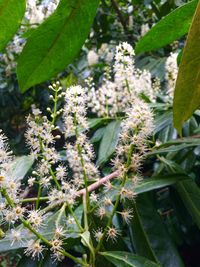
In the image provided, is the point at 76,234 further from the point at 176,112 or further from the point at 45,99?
the point at 45,99

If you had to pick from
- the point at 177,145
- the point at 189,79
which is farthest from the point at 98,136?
the point at 189,79

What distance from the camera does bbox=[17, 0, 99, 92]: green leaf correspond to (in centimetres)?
56

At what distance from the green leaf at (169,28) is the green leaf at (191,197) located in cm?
28

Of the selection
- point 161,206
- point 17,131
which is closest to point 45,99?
point 17,131

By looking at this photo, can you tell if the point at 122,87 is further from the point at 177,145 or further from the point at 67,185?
the point at 67,185

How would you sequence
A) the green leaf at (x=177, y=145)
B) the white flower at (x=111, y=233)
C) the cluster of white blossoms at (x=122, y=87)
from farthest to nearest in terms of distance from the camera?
the cluster of white blossoms at (x=122, y=87)
the green leaf at (x=177, y=145)
the white flower at (x=111, y=233)

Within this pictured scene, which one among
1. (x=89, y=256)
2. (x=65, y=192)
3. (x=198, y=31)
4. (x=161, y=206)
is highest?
(x=198, y=31)

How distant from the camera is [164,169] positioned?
3.04 feet

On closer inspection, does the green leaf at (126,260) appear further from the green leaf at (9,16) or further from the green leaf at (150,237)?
the green leaf at (9,16)

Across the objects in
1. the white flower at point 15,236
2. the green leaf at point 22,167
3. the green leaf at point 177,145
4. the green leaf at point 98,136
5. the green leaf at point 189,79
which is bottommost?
the green leaf at point 177,145

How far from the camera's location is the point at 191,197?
75cm

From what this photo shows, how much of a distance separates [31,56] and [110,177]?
313mm

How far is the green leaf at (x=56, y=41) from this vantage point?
559mm

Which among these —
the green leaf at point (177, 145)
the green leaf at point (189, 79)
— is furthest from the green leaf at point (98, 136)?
the green leaf at point (189, 79)
